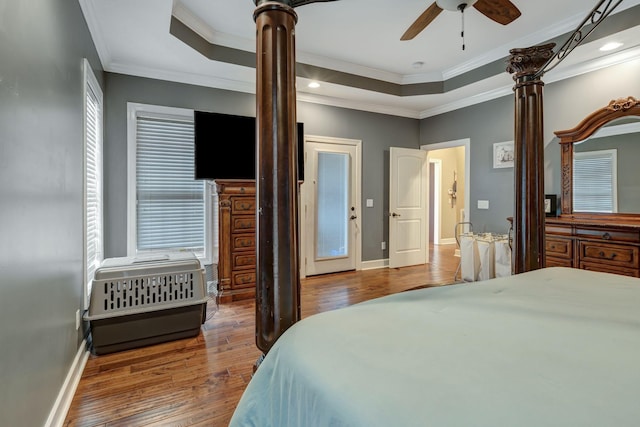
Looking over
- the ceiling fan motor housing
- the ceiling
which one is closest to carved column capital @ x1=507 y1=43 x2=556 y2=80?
the ceiling fan motor housing

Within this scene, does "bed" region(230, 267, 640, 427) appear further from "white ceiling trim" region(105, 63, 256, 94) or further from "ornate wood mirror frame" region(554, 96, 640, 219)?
"white ceiling trim" region(105, 63, 256, 94)

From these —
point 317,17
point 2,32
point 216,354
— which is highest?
point 317,17

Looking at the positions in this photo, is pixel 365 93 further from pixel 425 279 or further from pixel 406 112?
pixel 425 279

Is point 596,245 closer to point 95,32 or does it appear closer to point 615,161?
point 615,161

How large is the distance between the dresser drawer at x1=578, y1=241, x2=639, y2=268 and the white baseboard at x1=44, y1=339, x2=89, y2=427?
4080 millimetres

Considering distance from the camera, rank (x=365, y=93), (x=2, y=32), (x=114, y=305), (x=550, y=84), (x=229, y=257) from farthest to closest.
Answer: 1. (x=365, y=93)
2. (x=550, y=84)
3. (x=229, y=257)
4. (x=114, y=305)
5. (x=2, y=32)

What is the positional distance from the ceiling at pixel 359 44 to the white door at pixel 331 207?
761 mm

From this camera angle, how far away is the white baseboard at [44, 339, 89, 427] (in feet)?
5.32

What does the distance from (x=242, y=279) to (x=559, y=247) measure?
10.8ft

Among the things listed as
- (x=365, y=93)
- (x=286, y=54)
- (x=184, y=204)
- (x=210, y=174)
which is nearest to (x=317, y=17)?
(x=365, y=93)

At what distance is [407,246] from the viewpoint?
5.34 meters

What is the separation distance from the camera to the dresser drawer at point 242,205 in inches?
141

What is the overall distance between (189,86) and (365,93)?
2.25 meters

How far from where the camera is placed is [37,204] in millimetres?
1458
